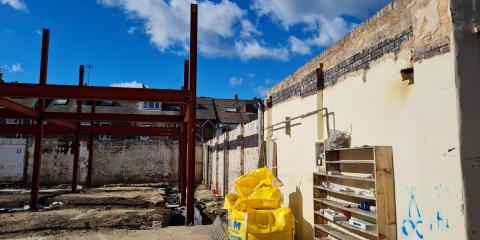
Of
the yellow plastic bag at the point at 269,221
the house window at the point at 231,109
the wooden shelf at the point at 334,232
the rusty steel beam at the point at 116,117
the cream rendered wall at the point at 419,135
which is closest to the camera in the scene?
the cream rendered wall at the point at 419,135

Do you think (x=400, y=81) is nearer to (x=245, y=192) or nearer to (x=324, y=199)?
(x=324, y=199)

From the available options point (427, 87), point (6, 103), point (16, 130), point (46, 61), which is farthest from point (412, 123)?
point (16, 130)

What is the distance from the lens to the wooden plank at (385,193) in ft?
12.1

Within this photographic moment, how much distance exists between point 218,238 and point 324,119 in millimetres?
3093

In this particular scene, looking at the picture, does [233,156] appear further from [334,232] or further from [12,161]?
[12,161]

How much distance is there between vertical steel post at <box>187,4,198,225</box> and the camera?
327 inches

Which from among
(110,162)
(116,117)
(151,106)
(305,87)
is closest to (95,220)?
(116,117)

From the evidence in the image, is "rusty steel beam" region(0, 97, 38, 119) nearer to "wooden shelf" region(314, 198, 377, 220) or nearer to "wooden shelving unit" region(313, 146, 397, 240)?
"wooden shelving unit" region(313, 146, 397, 240)

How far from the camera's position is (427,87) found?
317 centimetres

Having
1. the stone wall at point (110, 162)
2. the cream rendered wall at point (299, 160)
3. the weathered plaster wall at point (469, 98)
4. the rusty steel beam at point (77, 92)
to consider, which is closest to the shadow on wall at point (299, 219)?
the cream rendered wall at point (299, 160)

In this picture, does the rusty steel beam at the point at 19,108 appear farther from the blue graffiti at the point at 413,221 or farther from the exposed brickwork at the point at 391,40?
the blue graffiti at the point at 413,221

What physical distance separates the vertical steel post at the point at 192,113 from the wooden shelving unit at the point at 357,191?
12.5 feet

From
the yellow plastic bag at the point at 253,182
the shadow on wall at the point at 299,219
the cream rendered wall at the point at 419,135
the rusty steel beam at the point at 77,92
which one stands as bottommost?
the shadow on wall at the point at 299,219

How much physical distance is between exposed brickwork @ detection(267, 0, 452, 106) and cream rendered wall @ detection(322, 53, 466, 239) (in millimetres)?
128
